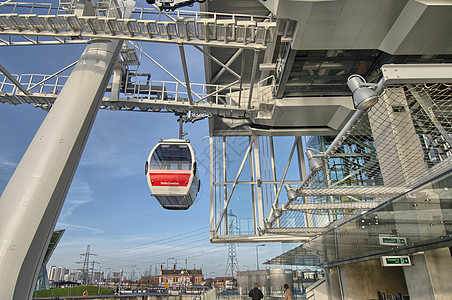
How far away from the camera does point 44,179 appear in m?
5.53

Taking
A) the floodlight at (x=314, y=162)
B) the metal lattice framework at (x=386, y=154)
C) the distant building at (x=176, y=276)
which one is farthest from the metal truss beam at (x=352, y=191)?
the distant building at (x=176, y=276)

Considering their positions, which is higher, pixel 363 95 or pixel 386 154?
pixel 386 154

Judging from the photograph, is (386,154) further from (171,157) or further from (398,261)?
(171,157)

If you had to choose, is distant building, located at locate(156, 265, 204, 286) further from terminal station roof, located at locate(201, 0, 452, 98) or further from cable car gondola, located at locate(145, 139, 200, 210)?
terminal station roof, located at locate(201, 0, 452, 98)

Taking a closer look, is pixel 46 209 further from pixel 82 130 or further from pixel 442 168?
pixel 442 168

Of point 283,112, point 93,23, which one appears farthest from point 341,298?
point 93,23

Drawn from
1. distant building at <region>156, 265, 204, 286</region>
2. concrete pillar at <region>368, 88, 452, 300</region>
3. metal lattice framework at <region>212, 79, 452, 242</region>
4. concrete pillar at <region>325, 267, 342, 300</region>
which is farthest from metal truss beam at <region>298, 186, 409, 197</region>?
distant building at <region>156, 265, 204, 286</region>

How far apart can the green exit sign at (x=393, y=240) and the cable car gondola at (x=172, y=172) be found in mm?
6120

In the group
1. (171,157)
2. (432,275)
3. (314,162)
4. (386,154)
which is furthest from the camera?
(171,157)

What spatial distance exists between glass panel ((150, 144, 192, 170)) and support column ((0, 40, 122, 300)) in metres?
3.68

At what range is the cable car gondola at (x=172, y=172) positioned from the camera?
32.3 feet

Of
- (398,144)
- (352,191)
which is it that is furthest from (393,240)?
Answer: (398,144)

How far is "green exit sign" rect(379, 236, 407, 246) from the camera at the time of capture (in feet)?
19.2

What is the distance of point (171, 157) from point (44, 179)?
16.9 ft
